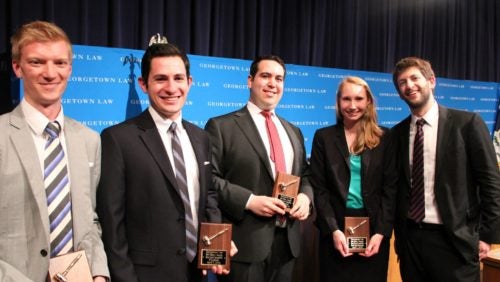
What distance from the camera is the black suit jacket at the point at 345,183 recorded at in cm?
231

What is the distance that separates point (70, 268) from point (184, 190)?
20.8 inches

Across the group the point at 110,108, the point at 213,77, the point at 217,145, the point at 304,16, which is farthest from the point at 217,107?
the point at 304,16

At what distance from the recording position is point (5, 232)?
1.41m

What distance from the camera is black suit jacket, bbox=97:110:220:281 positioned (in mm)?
1691

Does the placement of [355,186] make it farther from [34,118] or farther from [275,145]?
[34,118]

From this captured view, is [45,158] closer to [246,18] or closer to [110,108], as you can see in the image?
[110,108]

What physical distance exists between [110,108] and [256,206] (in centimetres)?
115

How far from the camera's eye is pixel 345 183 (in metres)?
2.32

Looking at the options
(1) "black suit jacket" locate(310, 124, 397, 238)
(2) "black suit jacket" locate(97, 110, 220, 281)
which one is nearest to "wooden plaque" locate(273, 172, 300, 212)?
(1) "black suit jacket" locate(310, 124, 397, 238)

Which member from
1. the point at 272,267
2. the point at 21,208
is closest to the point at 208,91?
the point at 272,267

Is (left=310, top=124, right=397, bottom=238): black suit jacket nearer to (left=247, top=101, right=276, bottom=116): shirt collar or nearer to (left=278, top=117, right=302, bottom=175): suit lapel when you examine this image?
(left=278, top=117, right=302, bottom=175): suit lapel

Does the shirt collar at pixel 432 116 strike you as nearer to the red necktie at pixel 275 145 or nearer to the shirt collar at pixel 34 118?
the red necktie at pixel 275 145

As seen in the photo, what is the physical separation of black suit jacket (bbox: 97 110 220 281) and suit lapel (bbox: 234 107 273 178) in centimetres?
56

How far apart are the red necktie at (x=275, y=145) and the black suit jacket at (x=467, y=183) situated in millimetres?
686
